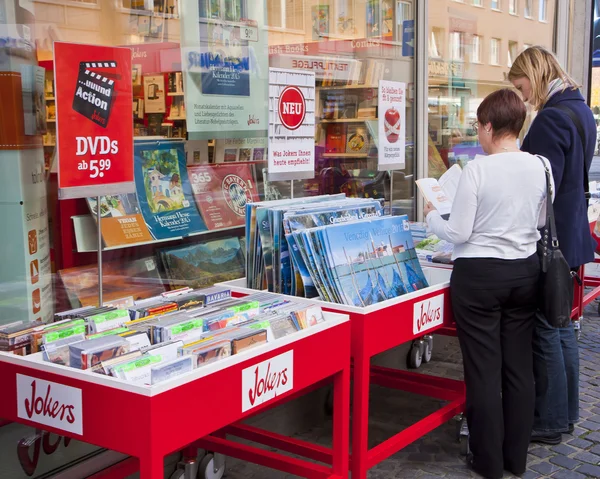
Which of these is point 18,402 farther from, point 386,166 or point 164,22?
point 386,166

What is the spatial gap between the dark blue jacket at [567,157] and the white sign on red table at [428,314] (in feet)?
2.84

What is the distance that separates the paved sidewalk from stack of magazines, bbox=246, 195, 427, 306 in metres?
0.96

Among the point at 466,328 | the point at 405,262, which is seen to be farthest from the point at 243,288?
the point at 466,328

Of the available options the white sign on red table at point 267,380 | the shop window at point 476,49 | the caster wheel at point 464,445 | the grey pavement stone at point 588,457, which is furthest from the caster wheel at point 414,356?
the white sign on red table at point 267,380

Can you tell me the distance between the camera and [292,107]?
427 cm

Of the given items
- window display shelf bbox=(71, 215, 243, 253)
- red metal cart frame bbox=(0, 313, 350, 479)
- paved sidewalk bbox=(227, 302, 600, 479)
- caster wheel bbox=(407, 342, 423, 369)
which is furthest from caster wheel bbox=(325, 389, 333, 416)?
red metal cart frame bbox=(0, 313, 350, 479)

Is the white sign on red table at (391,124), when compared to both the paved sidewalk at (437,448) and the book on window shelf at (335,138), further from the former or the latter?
the paved sidewalk at (437,448)

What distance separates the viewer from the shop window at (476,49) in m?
6.83

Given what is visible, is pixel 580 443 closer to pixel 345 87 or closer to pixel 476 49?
pixel 345 87

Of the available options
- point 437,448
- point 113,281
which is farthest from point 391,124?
point 113,281

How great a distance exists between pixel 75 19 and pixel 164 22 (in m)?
0.56

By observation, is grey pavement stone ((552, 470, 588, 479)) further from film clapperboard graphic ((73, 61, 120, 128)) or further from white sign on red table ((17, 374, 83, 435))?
film clapperboard graphic ((73, 61, 120, 128))

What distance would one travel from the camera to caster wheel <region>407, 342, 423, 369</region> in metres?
5.31

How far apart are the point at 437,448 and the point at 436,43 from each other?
3.41 metres
